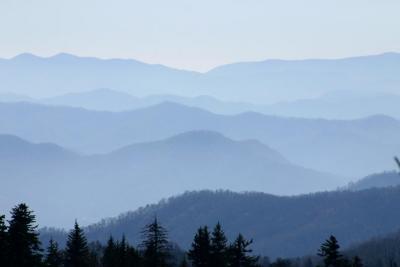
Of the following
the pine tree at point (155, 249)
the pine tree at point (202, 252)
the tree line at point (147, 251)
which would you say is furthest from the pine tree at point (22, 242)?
the pine tree at point (155, 249)

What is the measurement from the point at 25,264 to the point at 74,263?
1235 cm

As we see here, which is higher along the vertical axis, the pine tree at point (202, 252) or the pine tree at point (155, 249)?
the pine tree at point (155, 249)

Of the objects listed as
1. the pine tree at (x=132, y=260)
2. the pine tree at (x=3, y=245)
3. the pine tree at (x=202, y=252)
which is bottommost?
the pine tree at (x=3, y=245)

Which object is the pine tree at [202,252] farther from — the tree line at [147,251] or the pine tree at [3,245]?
the pine tree at [3,245]

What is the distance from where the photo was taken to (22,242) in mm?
36625

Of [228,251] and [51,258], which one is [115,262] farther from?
[228,251]

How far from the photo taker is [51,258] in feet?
184

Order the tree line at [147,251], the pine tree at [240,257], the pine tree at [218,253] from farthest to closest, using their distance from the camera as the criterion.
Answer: the pine tree at [218,253], the pine tree at [240,257], the tree line at [147,251]

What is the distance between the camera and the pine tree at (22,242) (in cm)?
3616

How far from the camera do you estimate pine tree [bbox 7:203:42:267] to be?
1423 inches

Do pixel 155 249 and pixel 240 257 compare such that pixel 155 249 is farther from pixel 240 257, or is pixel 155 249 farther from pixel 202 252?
pixel 240 257

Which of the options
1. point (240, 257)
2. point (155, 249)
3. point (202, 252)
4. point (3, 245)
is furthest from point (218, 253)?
point (3, 245)

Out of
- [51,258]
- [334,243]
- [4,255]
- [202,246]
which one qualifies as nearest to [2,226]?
[4,255]

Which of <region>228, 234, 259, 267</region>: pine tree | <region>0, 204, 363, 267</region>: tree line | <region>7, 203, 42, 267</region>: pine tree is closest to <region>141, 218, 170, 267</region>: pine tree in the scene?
<region>0, 204, 363, 267</region>: tree line
